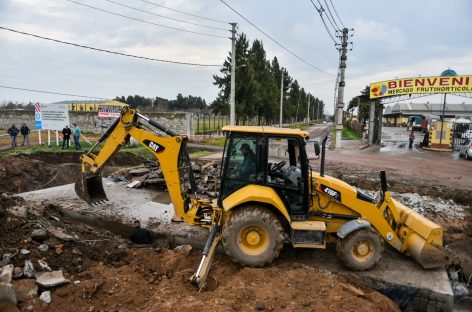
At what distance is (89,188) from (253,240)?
4442mm

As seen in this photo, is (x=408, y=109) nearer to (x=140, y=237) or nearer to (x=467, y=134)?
(x=467, y=134)

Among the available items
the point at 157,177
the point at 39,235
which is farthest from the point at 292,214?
the point at 157,177

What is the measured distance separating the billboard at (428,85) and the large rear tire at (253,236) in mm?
23976

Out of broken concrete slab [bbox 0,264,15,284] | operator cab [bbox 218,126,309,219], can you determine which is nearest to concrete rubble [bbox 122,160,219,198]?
operator cab [bbox 218,126,309,219]

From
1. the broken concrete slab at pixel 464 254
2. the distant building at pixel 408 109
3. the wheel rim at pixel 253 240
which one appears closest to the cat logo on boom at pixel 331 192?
the wheel rim at pixel 253 240

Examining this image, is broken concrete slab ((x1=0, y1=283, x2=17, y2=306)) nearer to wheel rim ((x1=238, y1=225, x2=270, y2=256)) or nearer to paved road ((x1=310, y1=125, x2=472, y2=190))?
wheel rim ((x1=238, y1=225, x2=270, y2=256))

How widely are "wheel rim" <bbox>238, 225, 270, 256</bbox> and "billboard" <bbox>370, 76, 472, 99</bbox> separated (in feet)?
79.0

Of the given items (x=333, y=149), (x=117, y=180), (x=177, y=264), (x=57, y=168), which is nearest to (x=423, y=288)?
(x=177, y=264)

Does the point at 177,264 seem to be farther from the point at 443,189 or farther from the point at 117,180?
the point at 443,189

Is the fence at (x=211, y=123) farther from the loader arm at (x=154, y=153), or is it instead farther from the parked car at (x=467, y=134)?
the loader arm at (x=154, y=153)

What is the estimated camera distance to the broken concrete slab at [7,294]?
4385mm

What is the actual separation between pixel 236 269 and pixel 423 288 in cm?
295

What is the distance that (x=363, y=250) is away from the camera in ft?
20.1

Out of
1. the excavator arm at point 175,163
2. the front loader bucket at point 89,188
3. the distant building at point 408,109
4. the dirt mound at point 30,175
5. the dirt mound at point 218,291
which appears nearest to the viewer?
the dirt mound at point 218,291
